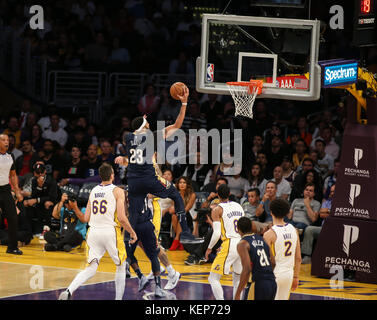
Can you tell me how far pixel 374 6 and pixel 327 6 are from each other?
22.4 feet

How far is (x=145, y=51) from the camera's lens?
→ 807 inches

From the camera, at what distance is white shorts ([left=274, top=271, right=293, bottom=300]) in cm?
887

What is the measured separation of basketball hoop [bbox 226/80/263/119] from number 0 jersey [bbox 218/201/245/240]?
1386mm

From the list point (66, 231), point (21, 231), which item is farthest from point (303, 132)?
point (21, 231)

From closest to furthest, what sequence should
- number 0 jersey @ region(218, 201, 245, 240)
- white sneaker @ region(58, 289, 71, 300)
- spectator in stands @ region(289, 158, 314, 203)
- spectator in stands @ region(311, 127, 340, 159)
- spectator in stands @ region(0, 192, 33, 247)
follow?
1. white sneaker @ region(58, 289, 71, 300)
2. number 0 jersey @ region(218, 201, 245, 240)
3. spectator in stands @ region(289, 158, 314, 203)
4. spectator in stands @ region(0, 192, 33, 247)
5. spectator in stands @ region(311, 127, 340, 159)

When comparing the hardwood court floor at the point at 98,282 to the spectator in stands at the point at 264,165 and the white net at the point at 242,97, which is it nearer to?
the spectator in stands at the point at 264,165

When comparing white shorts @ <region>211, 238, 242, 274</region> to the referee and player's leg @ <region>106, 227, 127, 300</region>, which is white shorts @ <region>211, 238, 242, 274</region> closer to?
player's leg @ <region>106, 227, 127, 300</region>

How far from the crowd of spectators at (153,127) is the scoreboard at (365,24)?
360 centimetres

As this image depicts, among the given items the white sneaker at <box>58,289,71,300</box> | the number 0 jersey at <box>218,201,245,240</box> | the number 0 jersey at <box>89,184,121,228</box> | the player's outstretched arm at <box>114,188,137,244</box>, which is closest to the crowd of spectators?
the number 0 jersey at <box>218,201,245,240</box>

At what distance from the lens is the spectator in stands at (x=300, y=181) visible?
1514 centimetres

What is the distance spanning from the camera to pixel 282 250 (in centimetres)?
893

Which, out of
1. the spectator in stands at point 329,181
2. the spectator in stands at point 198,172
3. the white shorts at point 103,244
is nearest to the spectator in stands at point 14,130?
the spectator in stands at point 198,172

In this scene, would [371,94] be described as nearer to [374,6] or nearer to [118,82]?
[374,6]
